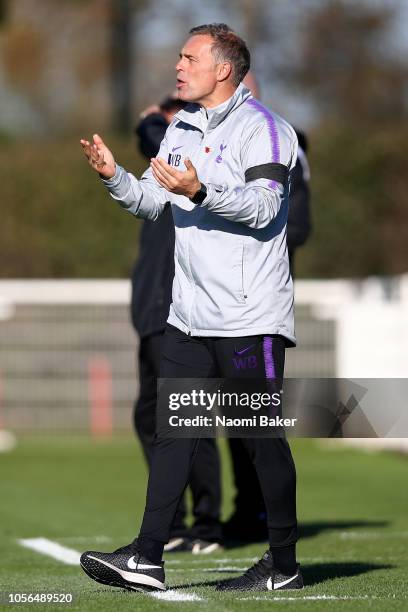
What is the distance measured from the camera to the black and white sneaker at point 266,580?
5867 mm

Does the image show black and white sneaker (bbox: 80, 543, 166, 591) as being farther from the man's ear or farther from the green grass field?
the man's ear

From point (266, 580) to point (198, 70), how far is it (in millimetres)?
1953

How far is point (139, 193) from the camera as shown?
5875 millimetres

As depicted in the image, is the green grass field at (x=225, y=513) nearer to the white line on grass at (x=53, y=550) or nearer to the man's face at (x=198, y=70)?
the white line on grass at (x=53, y=550)

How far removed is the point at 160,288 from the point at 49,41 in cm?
2591

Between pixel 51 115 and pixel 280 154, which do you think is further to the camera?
pixel 51 115

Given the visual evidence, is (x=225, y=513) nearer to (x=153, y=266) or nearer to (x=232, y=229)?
(x=153, y=266)

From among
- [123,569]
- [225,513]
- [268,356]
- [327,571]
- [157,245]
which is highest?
[157,245]

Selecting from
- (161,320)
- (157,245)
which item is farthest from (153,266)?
(161,320)

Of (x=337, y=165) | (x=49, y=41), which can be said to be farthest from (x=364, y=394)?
(x=49, y=41)

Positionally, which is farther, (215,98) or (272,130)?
(215,98)

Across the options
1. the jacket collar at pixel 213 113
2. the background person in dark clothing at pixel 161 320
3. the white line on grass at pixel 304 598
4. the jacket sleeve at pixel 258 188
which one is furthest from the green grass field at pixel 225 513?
the jacket collar at pixel 213 113

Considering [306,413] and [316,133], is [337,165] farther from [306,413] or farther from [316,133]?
[306,413]

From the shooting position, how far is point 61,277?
2033cm
